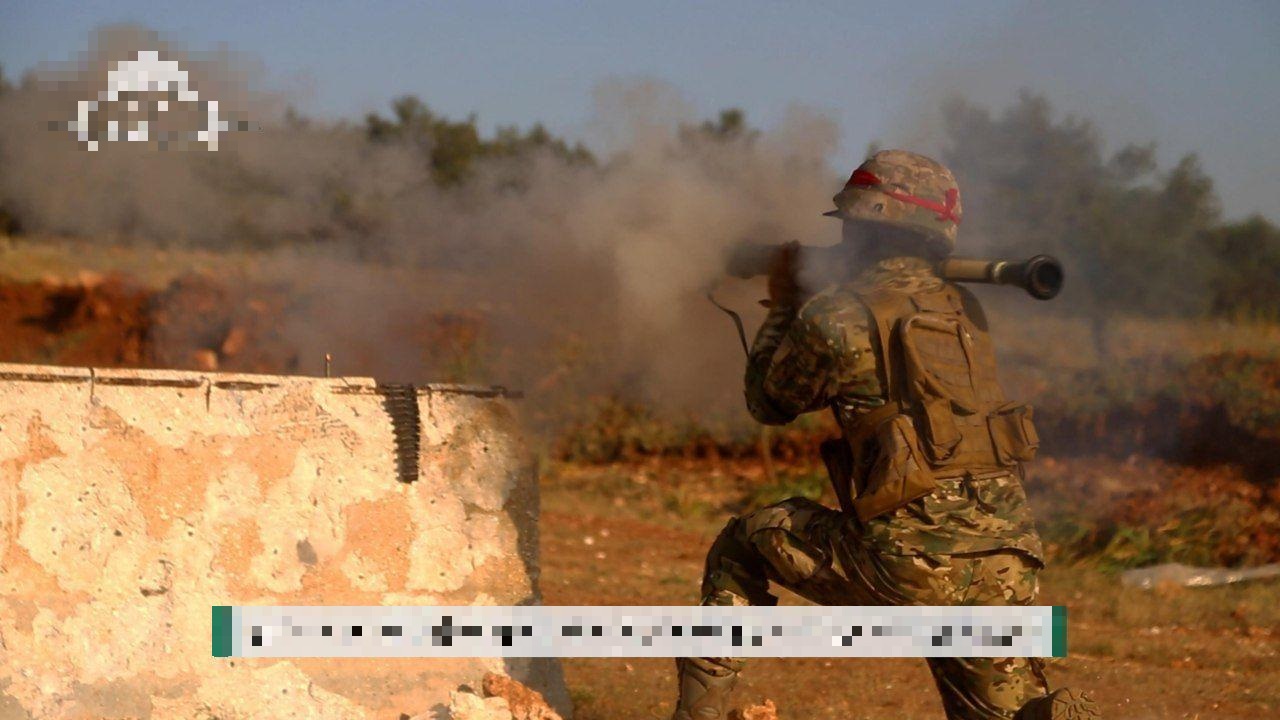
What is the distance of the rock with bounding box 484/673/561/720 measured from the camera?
3877 mm

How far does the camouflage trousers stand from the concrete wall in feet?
3.22

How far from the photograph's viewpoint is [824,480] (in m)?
11.4

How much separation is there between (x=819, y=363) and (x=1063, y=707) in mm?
993

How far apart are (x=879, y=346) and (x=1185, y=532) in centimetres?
612

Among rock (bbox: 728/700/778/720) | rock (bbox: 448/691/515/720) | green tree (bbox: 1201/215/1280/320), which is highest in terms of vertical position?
green tree (bbox: 1201/215/1280/320)

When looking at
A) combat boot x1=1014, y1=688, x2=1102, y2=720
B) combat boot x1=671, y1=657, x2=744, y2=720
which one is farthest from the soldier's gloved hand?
combat boot x1=1014, y1=688, x2=1102, y2=720

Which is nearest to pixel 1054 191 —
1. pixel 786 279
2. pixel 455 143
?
pixel 455 143

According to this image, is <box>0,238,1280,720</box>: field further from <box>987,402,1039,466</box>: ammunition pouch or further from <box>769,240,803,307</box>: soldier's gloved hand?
<box>987,402,1039,466</box>: ammunition pouch

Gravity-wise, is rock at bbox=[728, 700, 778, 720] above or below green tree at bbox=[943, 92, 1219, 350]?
below

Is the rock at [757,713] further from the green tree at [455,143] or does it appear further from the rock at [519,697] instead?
the green tree at [455,143]

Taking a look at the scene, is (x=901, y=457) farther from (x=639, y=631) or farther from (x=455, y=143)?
(x=455, y=143)

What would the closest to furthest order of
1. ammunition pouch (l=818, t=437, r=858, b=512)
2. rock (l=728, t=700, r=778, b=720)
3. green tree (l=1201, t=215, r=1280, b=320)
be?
1. ammunition pouch (l=818, t=437, r=858, b=512)
2. rock (l=728, t=700, r=778, b=720)
3. green tree (l=1201, t=215, r=1280, b=320)

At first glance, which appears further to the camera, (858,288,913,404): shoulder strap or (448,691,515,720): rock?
(448,691,515,720): rock

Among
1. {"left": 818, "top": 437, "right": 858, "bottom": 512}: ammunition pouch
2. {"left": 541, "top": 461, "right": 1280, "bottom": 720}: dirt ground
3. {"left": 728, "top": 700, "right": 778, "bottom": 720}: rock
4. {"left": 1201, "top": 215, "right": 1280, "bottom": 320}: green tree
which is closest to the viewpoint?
{"left": 818, "top": 437, "right": 858, "bottom": 512}: ammunition pouch
